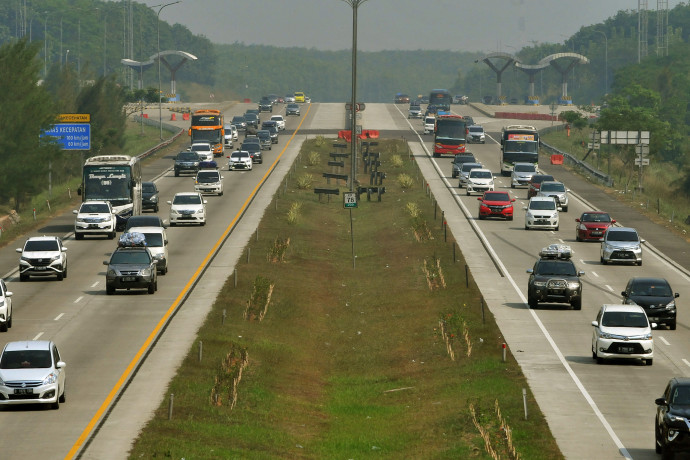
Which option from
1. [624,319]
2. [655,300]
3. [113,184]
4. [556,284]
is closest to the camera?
[624,319]

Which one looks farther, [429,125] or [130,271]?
[429,125]

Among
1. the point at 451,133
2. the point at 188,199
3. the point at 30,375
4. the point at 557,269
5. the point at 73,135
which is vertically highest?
the point at 451,133

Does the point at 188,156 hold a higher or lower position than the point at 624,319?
higher

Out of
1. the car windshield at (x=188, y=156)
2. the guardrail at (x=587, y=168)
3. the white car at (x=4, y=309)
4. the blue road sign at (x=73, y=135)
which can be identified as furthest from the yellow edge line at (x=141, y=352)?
the guardrail at (x=587, y=168)

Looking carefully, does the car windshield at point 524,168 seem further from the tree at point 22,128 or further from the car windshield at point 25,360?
the car windshield at point 25,360

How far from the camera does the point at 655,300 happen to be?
41.2 metres

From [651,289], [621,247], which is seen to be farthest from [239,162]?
[651,289]

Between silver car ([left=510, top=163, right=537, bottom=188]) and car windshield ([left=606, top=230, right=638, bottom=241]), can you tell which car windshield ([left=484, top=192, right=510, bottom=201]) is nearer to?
silver car ([left=510, top=163, right=537, bottom=188])

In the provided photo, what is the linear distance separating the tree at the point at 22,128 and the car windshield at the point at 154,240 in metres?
31.9

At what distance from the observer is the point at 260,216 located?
240ft

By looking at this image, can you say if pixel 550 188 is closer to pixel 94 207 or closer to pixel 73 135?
pixel 94 207

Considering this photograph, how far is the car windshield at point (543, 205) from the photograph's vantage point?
6869cm

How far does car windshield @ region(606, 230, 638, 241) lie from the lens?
56.5 metres

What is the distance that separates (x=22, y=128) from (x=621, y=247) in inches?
1726
